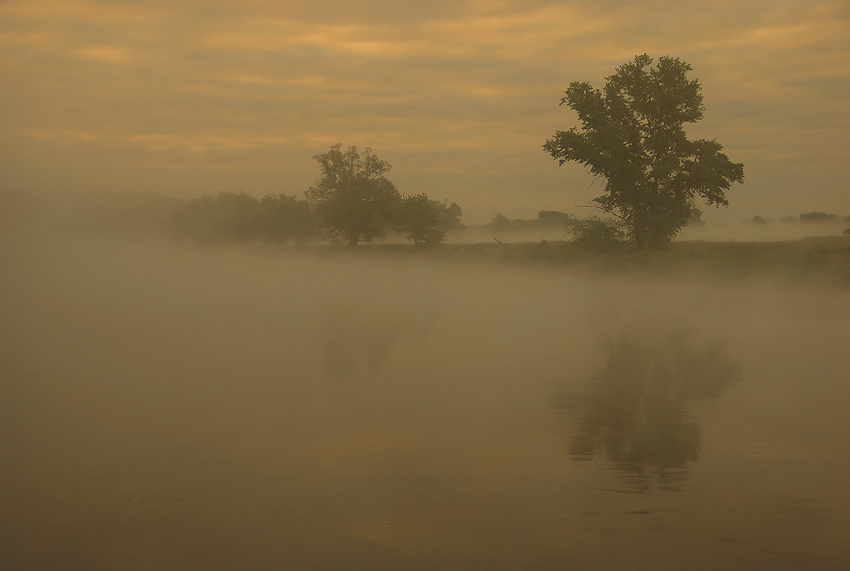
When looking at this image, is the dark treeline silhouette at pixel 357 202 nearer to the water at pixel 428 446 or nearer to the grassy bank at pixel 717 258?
the grassy bank at pixel 717 258

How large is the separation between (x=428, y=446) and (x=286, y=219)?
8837 cm

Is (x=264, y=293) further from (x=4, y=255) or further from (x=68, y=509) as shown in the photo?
(x=4, y=255)

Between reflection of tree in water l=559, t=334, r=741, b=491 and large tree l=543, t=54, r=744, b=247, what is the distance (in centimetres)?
2965

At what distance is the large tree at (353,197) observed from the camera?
268 feet

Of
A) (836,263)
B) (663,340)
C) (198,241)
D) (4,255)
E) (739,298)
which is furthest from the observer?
(198,241)

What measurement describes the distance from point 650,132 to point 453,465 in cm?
Result: 4285

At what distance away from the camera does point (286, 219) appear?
318ft

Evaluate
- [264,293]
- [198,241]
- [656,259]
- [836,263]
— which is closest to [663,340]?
[836,263]

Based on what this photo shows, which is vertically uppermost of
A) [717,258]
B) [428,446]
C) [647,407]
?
[717,258]

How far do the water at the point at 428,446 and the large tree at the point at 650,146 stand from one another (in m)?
23.8

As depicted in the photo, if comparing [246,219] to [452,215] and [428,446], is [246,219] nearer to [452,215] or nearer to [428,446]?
[452,215]

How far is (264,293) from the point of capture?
4116 centimetres

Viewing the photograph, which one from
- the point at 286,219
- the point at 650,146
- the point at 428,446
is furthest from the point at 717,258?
the point at 286,219

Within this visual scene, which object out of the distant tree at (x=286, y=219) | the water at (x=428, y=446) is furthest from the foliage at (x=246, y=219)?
the water at (x=428, y=446)
